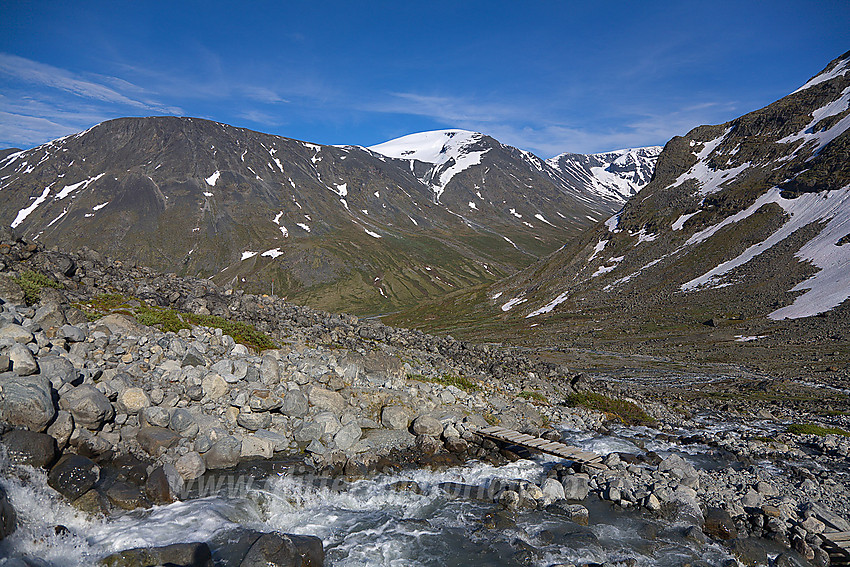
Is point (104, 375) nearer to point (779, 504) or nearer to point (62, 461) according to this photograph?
point (62, 461)

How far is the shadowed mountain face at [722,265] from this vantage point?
244ft

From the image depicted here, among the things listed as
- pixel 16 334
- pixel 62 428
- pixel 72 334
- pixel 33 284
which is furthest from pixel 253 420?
→ pixel 33 284

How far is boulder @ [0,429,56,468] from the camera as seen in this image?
42.4 feet

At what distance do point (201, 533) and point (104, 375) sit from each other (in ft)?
29.0

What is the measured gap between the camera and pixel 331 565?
1282 centimetres

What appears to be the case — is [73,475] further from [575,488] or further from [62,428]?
[575,488]

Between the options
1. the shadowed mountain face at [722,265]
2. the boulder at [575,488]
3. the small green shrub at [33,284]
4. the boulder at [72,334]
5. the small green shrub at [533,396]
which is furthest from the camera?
the shadowed mountain face at [722,265]

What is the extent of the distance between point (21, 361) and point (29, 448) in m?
3.61

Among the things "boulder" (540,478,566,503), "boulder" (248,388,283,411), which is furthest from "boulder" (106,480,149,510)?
"boulder" (540,478,566,503)

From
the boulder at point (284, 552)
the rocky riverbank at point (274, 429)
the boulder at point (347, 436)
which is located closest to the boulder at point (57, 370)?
the rocky riverbank at point (274, 429)

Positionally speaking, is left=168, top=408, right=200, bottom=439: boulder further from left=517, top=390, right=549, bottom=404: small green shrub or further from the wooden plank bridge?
left=517, top=390, right=549, bottom=404: small green shrub

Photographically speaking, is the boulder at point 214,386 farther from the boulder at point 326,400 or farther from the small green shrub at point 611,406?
the small green shrub at point 611,406

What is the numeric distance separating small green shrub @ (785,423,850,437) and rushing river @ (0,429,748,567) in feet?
63.8

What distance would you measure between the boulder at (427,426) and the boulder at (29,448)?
13.9 metres
